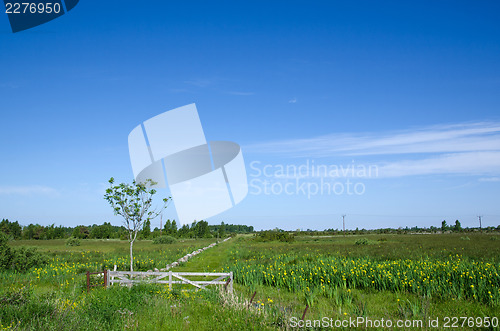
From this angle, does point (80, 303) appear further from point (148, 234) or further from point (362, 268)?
point (148, 234)

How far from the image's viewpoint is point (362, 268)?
16156mm

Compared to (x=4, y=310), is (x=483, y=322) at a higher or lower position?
lower

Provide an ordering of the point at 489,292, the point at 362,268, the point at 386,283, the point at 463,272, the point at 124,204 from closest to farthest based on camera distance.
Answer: the point at 489,292 < the point at 463,272 < the point at 386,283 < the point at 362,268 < the point at 124,204

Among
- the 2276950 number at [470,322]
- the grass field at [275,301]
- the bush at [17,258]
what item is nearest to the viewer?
the grass field at [275,301]

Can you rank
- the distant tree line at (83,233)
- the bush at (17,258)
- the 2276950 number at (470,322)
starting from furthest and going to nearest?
the distant tree line at (83,233)
the bush at (17,258)
the 2276950 number at (470,322)

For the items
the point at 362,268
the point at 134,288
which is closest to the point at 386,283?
the point at 362,268

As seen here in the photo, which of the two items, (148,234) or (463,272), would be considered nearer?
(463,272)

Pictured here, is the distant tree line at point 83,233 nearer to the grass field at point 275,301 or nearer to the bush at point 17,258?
the bush at point 17,258

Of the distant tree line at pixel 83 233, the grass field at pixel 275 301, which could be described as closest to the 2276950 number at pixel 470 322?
the grass field at pixel 275 301

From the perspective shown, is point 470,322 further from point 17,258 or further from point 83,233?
point 83,233

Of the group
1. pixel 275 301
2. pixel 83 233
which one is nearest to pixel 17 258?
pixel 275 301

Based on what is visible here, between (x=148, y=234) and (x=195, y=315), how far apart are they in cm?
8362

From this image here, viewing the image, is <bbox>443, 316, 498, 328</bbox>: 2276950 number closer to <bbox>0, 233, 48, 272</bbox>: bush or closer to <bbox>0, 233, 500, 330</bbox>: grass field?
<bbox>0, 233, 500, 330</bbox>: grass field

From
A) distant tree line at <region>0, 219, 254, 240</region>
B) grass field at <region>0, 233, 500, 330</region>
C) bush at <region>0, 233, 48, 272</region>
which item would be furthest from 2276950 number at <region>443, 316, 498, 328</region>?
distant tree line at <region>0, 219, 254, 240</region>
